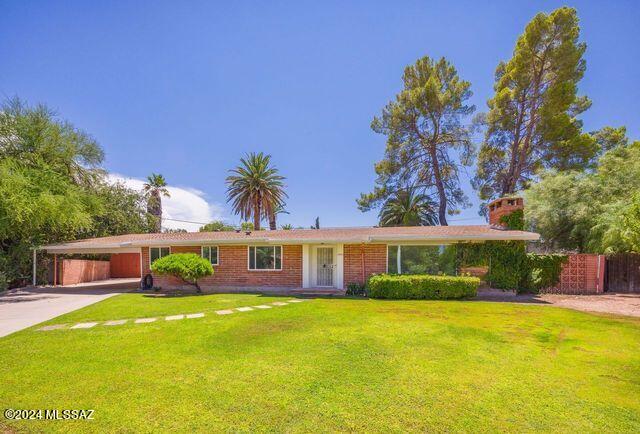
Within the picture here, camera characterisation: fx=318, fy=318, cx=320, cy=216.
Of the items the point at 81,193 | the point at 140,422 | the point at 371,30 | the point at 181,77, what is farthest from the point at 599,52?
the point at 81,193

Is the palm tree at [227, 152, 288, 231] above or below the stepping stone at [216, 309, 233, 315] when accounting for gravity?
above

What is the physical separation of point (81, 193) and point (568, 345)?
812 inches

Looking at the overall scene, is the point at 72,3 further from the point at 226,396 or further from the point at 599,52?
the point at 599,52

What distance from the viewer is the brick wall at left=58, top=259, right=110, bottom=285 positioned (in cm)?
1908

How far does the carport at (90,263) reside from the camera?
55.3 ft

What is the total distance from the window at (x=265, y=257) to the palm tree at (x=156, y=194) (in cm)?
1881

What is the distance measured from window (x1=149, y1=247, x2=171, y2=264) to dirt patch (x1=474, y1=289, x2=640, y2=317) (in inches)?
585

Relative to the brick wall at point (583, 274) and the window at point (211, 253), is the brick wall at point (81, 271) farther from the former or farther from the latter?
the brick wall at point (583, 274)

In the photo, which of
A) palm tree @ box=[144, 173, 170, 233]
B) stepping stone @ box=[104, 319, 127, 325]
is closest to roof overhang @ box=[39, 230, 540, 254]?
stepping stone @ box=[104, 319, 127, 325]

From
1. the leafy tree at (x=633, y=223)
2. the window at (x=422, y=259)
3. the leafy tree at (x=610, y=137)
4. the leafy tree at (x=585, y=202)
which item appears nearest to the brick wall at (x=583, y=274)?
the leafy tree at (x=585, y=202)

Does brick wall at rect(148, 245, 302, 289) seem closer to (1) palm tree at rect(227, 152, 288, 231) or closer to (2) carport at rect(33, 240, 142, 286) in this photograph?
(2) carport at rect(33, 240, 142, 286)

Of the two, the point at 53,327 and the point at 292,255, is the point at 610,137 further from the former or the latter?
the point at 53,327

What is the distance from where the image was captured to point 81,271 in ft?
68.6

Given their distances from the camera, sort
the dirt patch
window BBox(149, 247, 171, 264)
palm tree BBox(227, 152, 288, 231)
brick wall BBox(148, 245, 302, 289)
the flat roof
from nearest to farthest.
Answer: the dirt patch → the flat roof → brick wall BBox(148, 245, 302, 289) → window BBox(149, 247, 171, 264) → palm tree BBox(227, 152, 288, 231)
